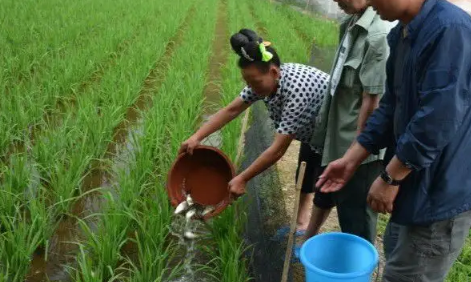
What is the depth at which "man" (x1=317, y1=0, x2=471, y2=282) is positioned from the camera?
3.37 feet

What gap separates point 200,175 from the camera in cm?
231

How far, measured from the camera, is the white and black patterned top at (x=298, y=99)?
1.82 meters

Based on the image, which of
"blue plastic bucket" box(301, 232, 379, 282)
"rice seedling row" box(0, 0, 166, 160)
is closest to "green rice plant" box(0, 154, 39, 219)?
"rice seedling row" box(0, 0, 166, 160)

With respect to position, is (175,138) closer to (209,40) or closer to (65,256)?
(65,256)

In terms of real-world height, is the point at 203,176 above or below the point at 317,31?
above

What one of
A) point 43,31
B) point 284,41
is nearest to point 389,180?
point 43,31

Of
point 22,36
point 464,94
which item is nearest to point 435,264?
point 464,94

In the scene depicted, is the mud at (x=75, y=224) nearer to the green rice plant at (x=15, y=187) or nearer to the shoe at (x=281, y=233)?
the green rice plant at (x=15, y=187)

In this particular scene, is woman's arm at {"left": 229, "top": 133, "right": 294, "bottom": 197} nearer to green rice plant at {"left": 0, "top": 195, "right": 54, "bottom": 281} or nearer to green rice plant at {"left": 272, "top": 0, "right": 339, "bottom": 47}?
green rice plant at {"left": 0, "top": 195, "right": 54, "bottom": 281}

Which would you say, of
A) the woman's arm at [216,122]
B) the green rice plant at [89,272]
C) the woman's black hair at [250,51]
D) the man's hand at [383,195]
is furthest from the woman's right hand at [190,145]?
the man's hand at [383,195]

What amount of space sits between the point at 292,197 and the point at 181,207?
106 centimetres

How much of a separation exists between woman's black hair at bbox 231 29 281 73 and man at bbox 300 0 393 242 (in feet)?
0.95

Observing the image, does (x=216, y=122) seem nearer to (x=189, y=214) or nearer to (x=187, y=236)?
(x=189, y=214)

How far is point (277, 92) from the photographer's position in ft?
6.10
